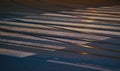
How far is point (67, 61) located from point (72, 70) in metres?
0.56

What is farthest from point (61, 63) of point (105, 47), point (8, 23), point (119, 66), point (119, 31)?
point (8, 23)

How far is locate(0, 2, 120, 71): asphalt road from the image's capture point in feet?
19.3

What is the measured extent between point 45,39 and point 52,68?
256 centimetres

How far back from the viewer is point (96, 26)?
10422 millimetres

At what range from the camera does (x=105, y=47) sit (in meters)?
7.23

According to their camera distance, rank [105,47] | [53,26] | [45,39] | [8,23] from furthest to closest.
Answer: [8,23] → [53,26] → [45,39] → [105,47]

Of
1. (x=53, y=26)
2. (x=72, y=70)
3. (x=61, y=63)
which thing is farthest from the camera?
(x=53, y=26)

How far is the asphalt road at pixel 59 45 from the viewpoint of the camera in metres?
5.89

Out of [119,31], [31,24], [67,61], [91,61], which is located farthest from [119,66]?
[31,24]

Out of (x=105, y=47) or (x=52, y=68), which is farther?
(x=105, y=47)

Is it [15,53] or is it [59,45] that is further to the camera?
[59,45]

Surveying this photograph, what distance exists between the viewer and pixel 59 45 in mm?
7469

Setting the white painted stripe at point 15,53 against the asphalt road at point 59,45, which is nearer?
the asphalt road at point 59,45

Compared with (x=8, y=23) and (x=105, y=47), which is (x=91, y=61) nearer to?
(x=105, y=47)
